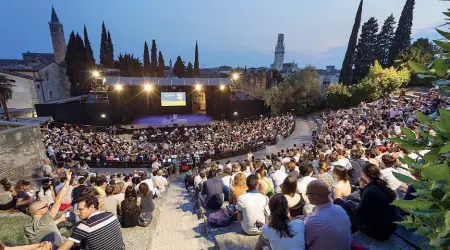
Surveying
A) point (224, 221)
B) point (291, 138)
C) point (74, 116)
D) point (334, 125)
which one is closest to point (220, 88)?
point (291, 138)

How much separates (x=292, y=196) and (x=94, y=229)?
2583 mm

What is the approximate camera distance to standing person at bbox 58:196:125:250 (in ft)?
8.37

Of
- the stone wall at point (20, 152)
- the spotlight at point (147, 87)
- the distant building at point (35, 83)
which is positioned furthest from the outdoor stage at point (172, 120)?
the stone wall at point (20, 152)

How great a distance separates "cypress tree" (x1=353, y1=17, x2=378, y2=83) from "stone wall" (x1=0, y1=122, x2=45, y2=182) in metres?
35.0

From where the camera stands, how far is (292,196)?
3.33 metres

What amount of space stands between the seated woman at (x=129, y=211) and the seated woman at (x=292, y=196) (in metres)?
2.94

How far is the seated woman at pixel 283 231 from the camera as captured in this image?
2.24 metres

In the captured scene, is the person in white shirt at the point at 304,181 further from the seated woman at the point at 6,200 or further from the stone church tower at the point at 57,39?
the stone church tower at the point at 57,39

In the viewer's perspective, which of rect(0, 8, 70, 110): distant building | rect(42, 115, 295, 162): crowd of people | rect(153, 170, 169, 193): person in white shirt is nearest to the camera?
rect(153, 170, 169, 193): person in white shirt

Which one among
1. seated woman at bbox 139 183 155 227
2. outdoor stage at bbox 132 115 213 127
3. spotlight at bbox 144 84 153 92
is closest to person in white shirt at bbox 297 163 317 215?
seated woman at bbox 139 183 155 227

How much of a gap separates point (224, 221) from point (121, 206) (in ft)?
6.71

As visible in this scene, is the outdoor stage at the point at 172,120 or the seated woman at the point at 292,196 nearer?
the seated woman at the point at 292,196

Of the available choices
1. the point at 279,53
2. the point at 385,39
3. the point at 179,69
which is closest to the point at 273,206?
the point at 385,39

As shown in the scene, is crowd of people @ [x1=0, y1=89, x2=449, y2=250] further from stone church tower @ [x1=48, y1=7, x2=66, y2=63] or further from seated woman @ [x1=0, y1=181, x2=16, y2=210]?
stone church tower @ [x1=48, y1=7, x2=66, y2=63]
